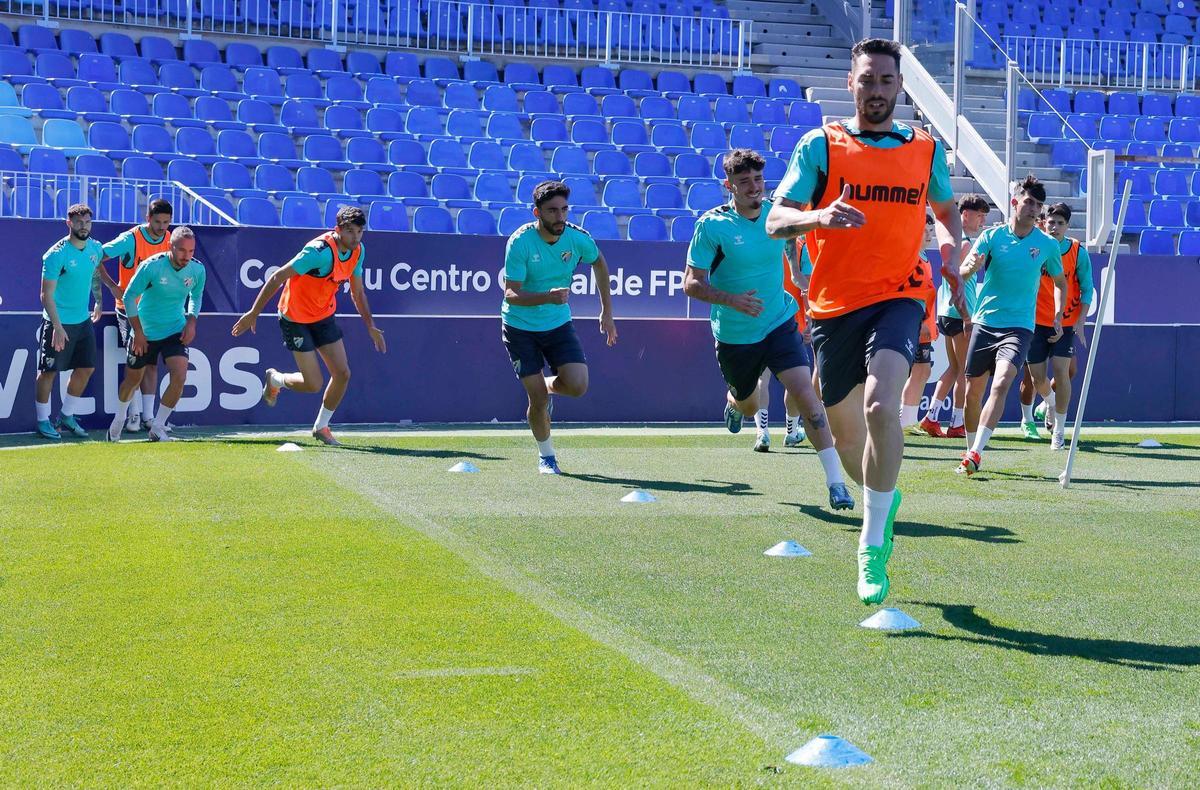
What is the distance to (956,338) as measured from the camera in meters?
14.1

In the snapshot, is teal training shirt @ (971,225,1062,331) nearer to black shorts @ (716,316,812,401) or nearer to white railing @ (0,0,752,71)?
black shorts @ (716,316,812,401)

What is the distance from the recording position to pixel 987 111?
73.6 ft

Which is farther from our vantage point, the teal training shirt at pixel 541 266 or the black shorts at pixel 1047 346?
the black shorts at pixel 1047 346

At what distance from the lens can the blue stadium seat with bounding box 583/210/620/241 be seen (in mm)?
19781

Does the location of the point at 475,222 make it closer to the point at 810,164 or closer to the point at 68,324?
the point at 68,324

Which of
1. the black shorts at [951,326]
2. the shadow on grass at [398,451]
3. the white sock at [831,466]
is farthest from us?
the black shorts at [951,326]

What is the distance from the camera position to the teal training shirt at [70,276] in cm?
1339

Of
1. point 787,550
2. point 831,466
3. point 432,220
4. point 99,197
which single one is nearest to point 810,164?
point 787,550

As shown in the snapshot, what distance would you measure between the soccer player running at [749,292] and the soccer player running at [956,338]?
12.1 ft

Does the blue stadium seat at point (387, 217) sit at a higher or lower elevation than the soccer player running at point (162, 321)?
higher

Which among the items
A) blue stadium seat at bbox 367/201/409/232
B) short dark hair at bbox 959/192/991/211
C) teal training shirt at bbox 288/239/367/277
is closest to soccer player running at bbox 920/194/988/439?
short dark hair at bbox 959/192/991/211

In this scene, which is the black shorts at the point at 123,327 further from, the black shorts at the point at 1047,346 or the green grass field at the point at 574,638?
the black shorts at the point at 1047,346

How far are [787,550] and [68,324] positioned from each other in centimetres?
850

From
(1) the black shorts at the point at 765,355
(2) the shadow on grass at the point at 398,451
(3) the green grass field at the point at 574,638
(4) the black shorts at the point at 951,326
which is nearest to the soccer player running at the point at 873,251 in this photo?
(3) the green grass field at the point at 574,638
